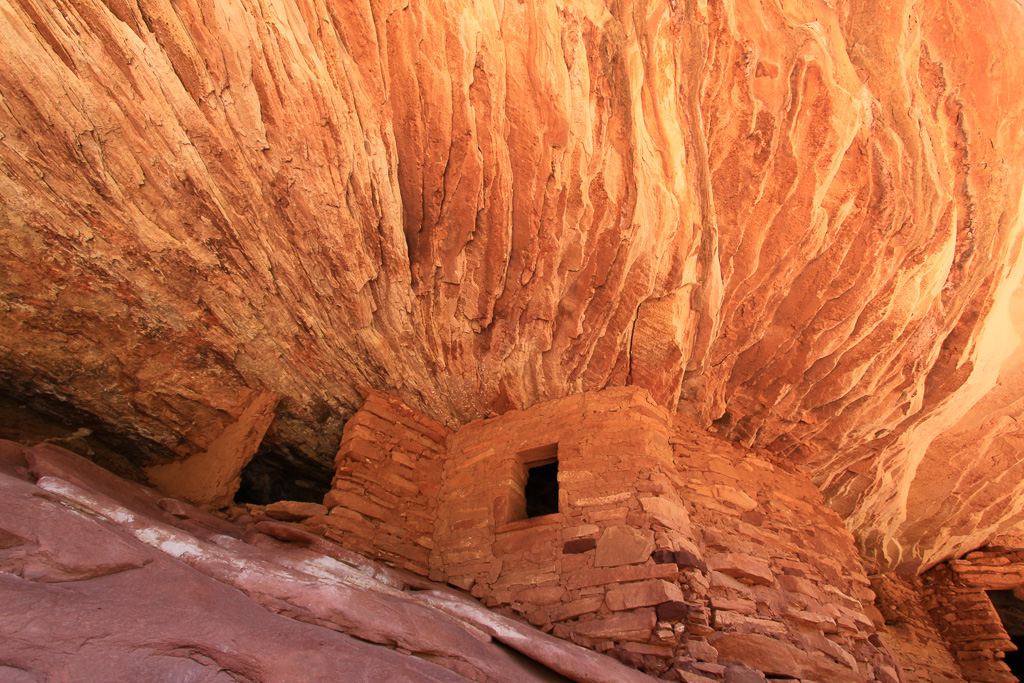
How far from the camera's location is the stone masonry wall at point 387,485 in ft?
14.2

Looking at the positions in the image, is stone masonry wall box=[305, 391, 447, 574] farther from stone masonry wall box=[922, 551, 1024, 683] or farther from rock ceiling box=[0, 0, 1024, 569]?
stone masonry wall box=[922, 551, 1024, 683]

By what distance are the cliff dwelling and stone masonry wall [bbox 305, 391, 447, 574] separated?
0.09 feet

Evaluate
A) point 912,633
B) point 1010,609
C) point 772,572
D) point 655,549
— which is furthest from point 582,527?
point 1010,609

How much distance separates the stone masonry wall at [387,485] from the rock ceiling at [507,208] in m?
0.25

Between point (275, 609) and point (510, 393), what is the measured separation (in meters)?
2.87

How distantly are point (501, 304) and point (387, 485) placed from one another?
1.57 m

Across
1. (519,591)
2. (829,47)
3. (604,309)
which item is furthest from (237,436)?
(829,47)

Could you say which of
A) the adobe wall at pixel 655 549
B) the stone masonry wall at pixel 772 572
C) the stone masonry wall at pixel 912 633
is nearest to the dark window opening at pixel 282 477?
the adobe wall at pixel 655 549

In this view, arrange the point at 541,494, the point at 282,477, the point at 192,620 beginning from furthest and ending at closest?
the point at 541,494, the point at 282,477, the point at 192,620

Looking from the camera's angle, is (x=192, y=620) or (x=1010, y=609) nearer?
(x=192, y=620)

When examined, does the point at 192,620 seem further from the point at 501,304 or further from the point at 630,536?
the point at 501,304

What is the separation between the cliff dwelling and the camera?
10.2ft

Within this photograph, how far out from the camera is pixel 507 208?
3.92 meters

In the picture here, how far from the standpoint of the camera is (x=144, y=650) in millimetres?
1653
